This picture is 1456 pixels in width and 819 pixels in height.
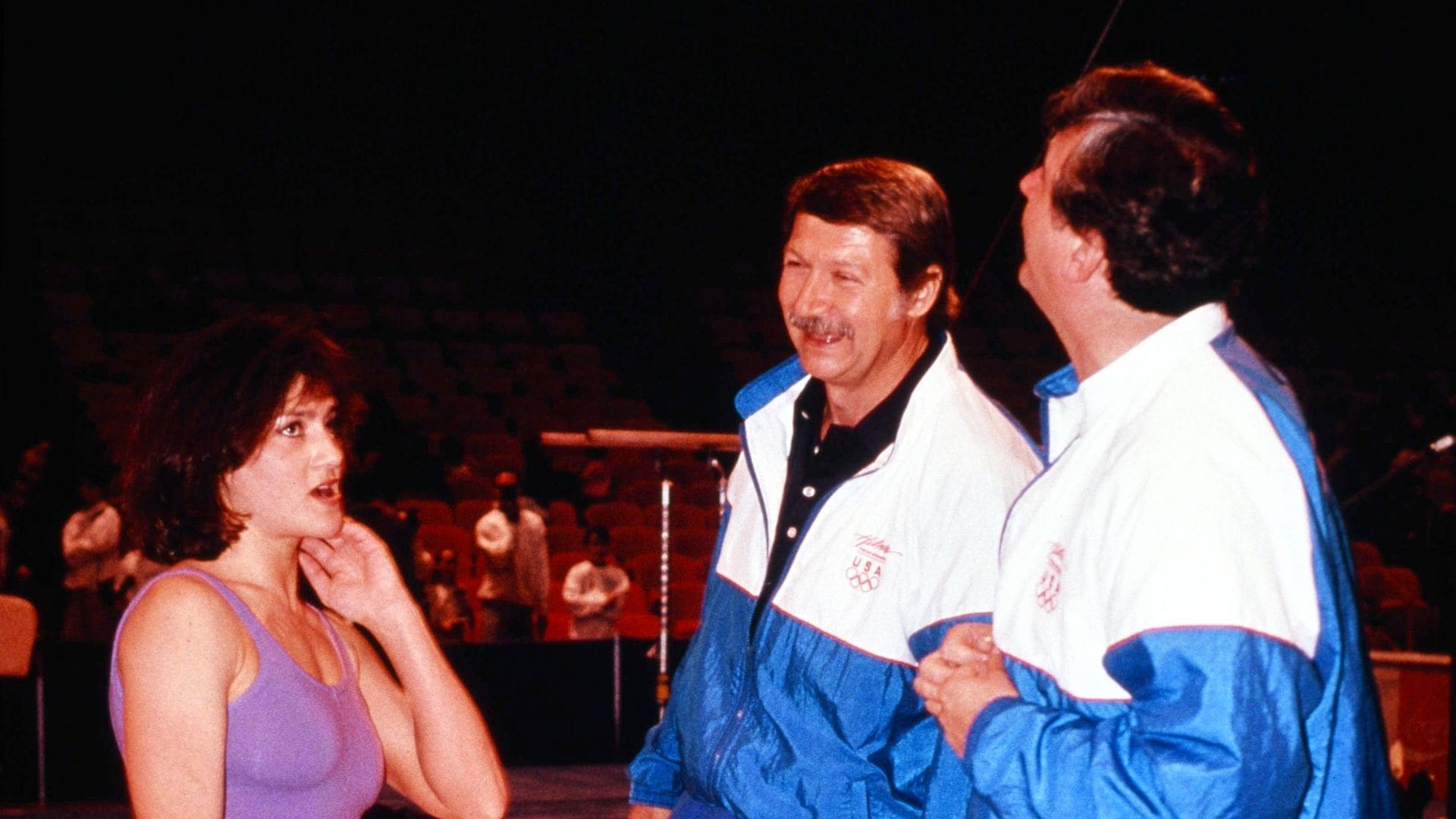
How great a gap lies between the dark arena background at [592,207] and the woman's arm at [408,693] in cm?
664

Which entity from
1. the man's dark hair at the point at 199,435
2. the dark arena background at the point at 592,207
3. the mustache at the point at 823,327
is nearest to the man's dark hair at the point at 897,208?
the mustache at the point at 823,327

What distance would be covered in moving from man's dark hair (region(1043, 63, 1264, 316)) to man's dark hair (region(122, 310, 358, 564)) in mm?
1063

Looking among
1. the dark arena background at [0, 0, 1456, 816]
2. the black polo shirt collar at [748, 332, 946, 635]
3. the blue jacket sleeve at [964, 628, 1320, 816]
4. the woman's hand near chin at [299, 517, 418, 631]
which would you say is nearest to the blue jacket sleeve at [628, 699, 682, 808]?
the black polo shirt collar at [748, 332, 946, 635]

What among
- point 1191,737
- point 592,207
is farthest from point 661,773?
point 592,207

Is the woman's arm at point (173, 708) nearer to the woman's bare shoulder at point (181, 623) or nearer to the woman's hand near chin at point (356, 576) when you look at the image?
the woman's bare shoulder at point (181, 623)

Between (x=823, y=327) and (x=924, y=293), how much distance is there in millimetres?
174

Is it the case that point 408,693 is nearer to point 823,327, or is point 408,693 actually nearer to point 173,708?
point 173,708

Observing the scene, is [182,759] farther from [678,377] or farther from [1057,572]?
[678,377]

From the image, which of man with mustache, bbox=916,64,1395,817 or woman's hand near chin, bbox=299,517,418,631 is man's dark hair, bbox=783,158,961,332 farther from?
woman's hand near chin, bbox=299,517,418,631

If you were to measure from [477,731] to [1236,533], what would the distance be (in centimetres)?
127

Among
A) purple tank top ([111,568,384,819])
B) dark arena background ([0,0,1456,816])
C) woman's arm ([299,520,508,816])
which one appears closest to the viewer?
purple tank top ([111,568,384,819])

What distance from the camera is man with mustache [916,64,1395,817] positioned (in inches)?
43.4

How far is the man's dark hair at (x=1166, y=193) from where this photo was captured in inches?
49.8
